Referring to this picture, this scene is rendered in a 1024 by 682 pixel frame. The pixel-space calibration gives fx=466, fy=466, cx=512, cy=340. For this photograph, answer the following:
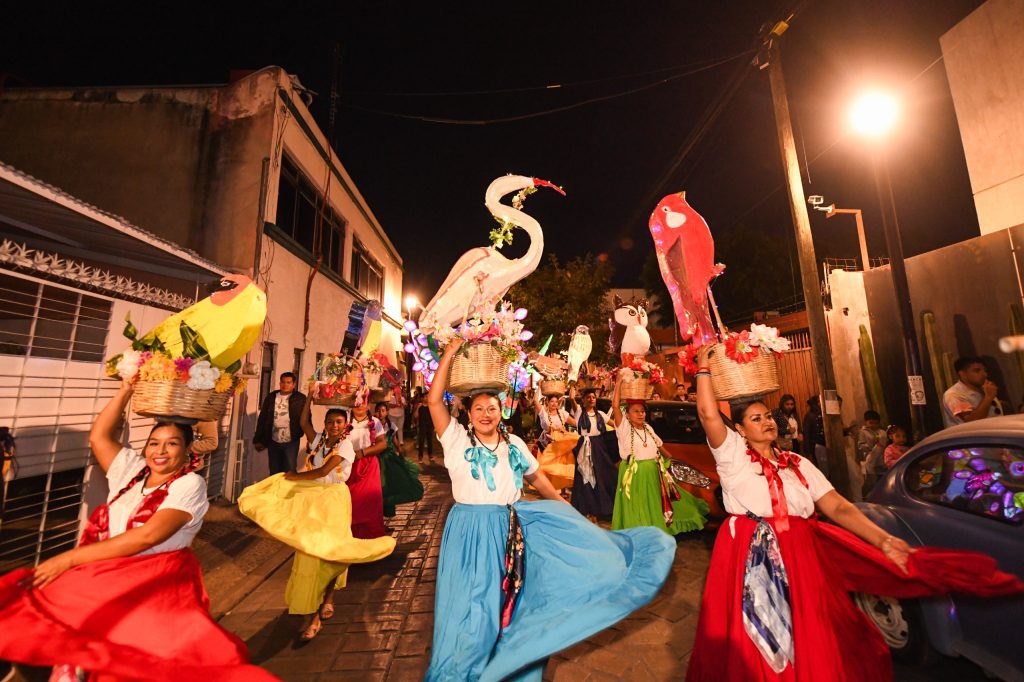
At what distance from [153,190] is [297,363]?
4.55 meters

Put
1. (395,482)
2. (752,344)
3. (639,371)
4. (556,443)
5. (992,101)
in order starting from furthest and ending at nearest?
(556,443), (992,101), (395,482), (639,371), (752,344)

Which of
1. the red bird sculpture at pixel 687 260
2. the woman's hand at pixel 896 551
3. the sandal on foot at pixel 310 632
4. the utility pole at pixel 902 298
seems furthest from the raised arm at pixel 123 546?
the utility pole at pixel 902 298

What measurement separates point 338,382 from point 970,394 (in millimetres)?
7269

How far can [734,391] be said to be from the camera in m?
2.82

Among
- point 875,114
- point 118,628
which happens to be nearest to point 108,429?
point 118,628

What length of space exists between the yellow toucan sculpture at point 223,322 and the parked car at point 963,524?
480cm

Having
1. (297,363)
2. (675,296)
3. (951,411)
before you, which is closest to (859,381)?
(951,411)

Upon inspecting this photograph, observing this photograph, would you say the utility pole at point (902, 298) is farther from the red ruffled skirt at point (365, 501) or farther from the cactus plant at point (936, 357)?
the red ruffled skirt at point (365, 501)

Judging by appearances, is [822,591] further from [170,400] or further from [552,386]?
[552,386]

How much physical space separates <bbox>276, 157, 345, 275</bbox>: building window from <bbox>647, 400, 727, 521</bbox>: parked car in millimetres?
8548

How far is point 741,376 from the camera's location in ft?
9.19

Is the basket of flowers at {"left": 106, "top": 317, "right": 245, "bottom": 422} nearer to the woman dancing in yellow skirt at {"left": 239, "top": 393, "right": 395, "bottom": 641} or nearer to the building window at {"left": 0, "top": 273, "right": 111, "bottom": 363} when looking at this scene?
the woman dancing in yellow skirt at {"left": 239, "top": 393, "right": 395, "bottom": 641}

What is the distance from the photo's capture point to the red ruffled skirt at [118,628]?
2.00m

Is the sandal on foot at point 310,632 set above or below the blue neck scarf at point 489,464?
below
